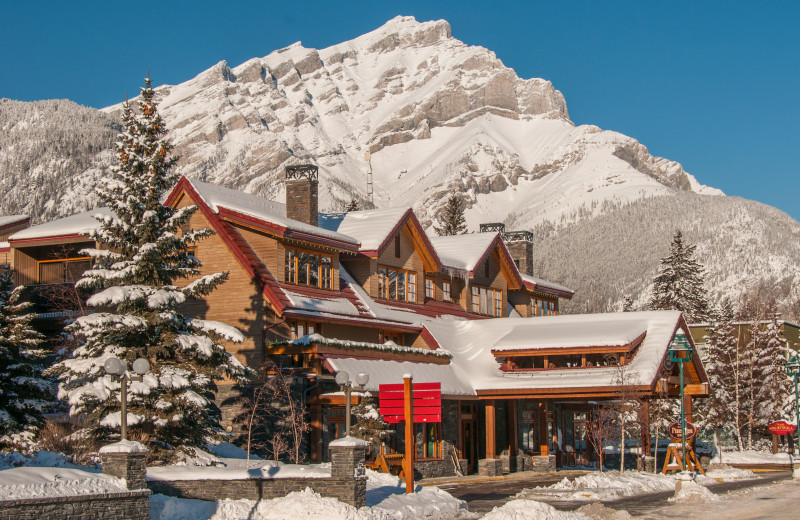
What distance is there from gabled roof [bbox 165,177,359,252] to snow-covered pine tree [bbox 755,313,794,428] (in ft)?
110

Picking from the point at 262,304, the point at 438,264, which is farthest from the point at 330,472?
the point at 438,264

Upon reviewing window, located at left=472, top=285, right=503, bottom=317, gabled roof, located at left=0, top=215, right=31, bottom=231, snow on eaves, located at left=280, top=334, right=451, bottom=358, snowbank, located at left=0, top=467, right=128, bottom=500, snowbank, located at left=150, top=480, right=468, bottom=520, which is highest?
gabled roof, located at left=0, top=215, right=31, bottom=231

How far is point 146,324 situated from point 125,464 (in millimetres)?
6981

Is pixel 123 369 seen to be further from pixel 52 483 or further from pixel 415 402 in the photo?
pixel 415 402

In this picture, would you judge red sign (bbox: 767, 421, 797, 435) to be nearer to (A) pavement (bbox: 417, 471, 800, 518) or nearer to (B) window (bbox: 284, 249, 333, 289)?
(A) pavement (bbox: 417, 471, 800, 518)

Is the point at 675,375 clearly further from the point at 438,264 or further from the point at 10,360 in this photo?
the point at 10,360

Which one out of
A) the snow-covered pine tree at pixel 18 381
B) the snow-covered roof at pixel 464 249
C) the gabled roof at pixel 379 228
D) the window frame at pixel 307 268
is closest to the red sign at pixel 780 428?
the snow-covered roof at pixel 464 249

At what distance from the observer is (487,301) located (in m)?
50.7

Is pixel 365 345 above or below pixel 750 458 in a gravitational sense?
above

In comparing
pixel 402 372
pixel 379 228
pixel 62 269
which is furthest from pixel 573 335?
pixel 62 269

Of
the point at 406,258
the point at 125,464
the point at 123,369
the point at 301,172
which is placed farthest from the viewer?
the point at 406,258

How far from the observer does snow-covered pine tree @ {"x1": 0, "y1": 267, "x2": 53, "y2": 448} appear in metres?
27.5

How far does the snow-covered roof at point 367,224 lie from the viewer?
134ft

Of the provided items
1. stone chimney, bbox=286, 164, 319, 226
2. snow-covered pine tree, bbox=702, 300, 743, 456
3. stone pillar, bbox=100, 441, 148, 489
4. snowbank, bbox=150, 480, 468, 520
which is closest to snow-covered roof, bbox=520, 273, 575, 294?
snow-covered pine tree, bbox=702, 300, 743, 456
